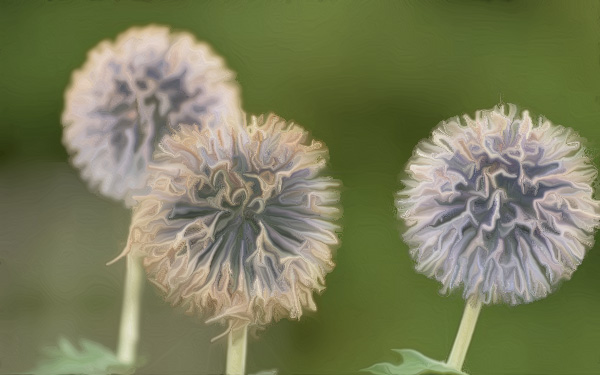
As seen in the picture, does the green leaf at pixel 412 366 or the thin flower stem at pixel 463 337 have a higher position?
the thin flower stem at pixel 463 337

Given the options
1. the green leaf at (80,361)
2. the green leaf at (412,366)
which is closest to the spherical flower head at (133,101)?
the green leaf at (80,361)

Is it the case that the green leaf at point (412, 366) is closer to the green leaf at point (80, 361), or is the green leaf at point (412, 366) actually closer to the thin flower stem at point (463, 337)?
the thin flower stem at point (463, 337)

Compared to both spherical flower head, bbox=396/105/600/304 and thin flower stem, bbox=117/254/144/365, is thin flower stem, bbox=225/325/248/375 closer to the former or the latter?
thin flower stem, bbox=117/254/144/365

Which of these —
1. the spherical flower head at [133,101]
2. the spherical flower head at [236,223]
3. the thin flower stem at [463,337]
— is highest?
the spherical flower head at [133,101]

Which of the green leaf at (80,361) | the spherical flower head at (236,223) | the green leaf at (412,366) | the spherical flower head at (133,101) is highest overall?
the spherical flower head at (133,101)

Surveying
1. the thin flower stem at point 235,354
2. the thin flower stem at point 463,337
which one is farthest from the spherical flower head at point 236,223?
the thin flower stem at point 463,337
